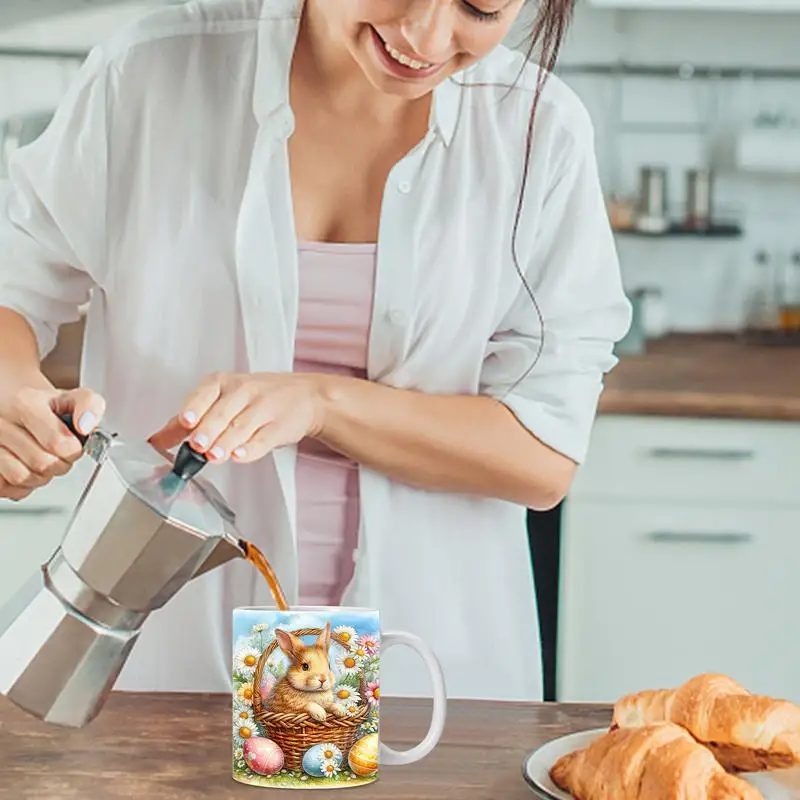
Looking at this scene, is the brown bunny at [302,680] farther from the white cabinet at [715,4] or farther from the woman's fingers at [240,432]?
the white cabinet at [715,4]

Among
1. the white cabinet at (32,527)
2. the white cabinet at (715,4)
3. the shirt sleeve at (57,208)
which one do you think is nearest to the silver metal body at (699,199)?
the white cabinet at (715,4)

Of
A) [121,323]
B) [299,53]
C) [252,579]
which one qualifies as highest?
[299,53]

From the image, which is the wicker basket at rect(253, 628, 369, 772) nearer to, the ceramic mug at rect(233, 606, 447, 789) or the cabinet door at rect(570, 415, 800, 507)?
the ceramic mug at rect(233, 606, 447, 789)

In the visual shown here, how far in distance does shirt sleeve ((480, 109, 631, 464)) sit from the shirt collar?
0.15m

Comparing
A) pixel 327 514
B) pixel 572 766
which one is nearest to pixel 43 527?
pixel 327 514

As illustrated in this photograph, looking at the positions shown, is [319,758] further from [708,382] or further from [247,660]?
[708,382]

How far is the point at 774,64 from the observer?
127 inches

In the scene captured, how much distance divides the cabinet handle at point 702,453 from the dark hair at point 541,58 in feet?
3.53

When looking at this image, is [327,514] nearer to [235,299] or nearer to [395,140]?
[235,299]

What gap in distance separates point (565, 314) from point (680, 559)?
1.17 metres

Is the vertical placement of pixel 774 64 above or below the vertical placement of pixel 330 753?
above

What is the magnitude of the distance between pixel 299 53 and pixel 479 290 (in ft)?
0.96

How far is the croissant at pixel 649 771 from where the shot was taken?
0.93 m

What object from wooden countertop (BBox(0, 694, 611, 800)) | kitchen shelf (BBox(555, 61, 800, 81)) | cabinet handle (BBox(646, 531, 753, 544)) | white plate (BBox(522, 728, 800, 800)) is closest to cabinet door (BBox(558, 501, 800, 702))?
cabinet handle (BBox(646, 531, 753, 544))
